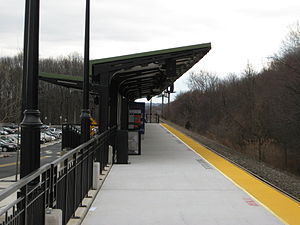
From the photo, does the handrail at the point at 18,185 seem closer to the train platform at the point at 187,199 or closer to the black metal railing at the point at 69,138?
the train platform at the point at 187,199

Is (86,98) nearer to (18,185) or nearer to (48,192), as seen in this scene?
(48,192)

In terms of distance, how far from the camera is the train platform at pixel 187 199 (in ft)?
22.1

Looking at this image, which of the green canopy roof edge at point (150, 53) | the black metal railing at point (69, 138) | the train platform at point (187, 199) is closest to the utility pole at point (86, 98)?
the train platform at point (187, 199)

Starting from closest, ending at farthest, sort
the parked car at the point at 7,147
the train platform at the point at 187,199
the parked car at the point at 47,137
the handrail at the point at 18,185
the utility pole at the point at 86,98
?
the handrail at the point at 18,185 → the train platform at the point at 187,199 → the utility pole at the point at 86,98 → the parked car at the point at 7,147 → the parked car at the point at 47,137

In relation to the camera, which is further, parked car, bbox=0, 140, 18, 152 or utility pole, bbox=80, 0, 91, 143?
parked car, bbox=0, 140, 18, 152

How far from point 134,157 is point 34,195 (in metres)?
12.4

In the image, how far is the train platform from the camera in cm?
674

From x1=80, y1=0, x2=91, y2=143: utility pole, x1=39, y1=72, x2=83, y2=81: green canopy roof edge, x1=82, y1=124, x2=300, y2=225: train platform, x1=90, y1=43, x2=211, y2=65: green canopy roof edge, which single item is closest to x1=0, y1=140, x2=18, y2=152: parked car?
x1=39, y1=72, x2=83, y2=81: green canopy roof edge

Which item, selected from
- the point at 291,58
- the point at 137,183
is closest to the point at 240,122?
the point at 291,58

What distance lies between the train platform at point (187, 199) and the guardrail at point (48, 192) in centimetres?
54

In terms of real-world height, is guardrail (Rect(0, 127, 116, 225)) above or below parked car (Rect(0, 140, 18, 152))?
above

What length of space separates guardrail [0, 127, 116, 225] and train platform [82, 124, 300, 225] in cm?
54

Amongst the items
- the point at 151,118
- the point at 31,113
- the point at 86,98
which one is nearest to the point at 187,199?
the point at 86,98

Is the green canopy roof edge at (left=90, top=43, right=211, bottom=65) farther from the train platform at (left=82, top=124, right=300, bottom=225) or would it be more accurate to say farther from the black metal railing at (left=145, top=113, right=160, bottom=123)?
the black metal railing at (left=145, top=113, right=160, bottom=123)
